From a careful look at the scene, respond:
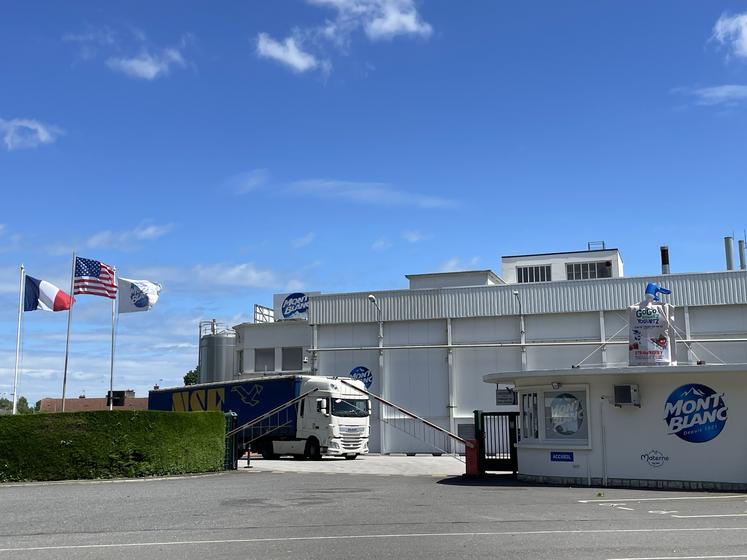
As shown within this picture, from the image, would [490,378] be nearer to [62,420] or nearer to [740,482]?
[740,482]

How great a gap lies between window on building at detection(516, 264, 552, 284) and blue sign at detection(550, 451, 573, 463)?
31357 millimetres

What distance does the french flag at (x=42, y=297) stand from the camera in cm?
3278

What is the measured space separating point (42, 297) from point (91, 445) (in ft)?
45.4

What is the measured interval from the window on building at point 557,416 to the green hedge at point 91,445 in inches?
380

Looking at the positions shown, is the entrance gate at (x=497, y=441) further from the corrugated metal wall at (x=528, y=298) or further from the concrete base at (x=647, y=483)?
the corrugated metal wall at (x=528, y=298)

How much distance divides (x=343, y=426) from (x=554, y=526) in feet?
69.7

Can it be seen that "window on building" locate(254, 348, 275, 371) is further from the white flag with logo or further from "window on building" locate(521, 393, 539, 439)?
"window on building" locate(521, 393, 539, 439)

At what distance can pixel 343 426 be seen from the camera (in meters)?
32.6

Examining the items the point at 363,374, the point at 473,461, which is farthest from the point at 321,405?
the point at 473,461

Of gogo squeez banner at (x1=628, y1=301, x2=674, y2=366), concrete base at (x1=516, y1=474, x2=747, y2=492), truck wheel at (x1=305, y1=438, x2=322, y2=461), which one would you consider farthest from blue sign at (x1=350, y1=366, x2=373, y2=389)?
gogo squeez banner at (x1=628, y1=301, x2=674, y2=366)

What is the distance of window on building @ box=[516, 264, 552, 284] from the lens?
165ft

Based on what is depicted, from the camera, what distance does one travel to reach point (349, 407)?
33.1 metres

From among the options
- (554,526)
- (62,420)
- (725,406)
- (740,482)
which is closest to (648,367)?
(725,406)

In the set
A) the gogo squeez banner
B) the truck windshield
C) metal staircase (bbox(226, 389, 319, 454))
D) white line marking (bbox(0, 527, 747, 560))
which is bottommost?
white line marking (bbox(0, 527, 747, 560))
